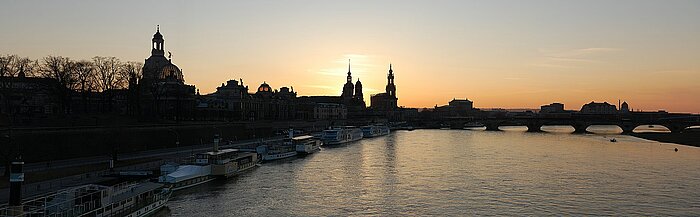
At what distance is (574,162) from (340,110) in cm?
13477

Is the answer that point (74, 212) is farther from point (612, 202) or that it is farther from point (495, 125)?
point (495, 125)

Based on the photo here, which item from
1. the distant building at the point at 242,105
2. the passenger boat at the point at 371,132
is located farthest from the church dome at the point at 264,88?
the passenger boat at the point at 371,132

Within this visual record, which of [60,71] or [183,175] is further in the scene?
[60,71]

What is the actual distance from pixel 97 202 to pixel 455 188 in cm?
2649

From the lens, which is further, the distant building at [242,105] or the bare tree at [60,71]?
the distant building at [242,105]

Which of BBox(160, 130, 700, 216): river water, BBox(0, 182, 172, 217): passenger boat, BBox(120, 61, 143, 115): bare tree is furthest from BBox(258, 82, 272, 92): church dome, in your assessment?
BBox(0, 182, 172, 217): passenger boat

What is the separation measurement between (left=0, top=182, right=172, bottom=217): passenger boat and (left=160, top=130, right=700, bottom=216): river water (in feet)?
5.77

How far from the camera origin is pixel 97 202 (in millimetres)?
29125

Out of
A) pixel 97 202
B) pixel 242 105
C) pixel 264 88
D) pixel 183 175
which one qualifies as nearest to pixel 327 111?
pixel 264 88

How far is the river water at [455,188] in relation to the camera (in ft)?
119

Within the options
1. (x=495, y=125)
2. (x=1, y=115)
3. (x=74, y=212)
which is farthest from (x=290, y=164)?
(x=495, y=125)

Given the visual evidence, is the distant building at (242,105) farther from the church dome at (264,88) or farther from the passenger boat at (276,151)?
the passenger boat at (276,151)

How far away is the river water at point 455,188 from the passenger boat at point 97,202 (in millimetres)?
1758

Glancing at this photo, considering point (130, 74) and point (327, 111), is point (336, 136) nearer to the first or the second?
point (130, 74)
